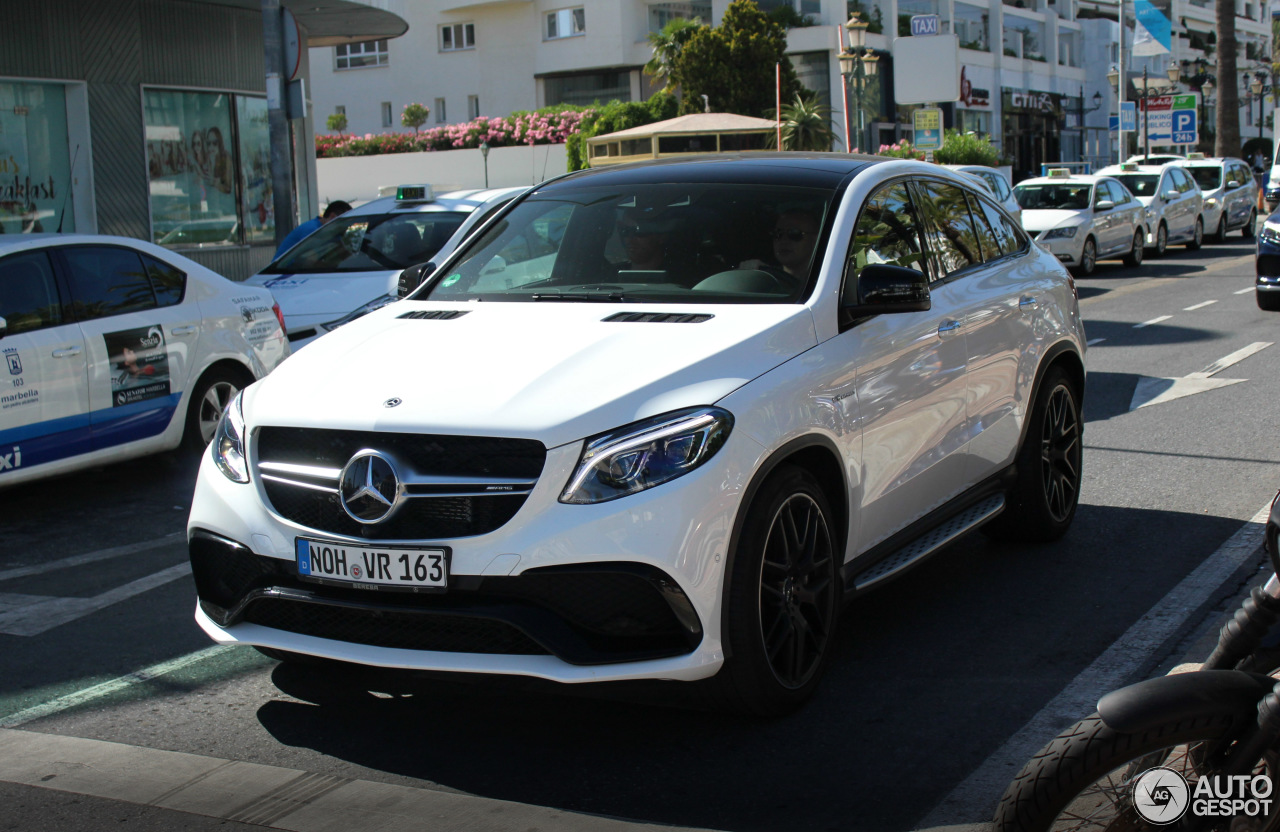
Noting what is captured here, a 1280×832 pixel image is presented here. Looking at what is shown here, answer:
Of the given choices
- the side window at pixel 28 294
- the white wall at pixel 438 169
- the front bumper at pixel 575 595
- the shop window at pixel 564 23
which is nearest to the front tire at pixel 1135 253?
the side window at pixel 28 294

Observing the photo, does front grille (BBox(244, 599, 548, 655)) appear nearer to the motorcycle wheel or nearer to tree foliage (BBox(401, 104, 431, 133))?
the motorcycle wheel

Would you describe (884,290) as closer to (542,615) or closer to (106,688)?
(542,615)

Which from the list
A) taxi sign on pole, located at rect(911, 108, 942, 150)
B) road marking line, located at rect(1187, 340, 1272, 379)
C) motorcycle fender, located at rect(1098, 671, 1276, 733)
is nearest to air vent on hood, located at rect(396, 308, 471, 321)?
motorcycle fender, located at rect(1098, 671, 1276, 733)

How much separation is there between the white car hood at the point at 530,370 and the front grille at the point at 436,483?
0.15 ft

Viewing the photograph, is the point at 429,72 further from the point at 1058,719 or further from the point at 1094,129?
the point at 1058,719

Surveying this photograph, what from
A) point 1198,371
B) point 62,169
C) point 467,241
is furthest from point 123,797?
point 62,169

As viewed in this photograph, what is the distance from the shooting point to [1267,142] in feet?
248

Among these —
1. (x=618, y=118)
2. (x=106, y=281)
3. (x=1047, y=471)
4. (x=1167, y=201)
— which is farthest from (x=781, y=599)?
(x=618, y=118)

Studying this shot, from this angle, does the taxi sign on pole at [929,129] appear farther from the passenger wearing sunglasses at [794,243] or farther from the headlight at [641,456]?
the headlight at [641,456]

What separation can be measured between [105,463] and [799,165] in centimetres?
460

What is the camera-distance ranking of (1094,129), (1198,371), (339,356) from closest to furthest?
(339,356), (1198,371), (1094,129)

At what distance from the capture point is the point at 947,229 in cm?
584

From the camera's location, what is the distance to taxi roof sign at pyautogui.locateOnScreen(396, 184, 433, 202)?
1208cm

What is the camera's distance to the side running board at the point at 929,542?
473 centimetres
